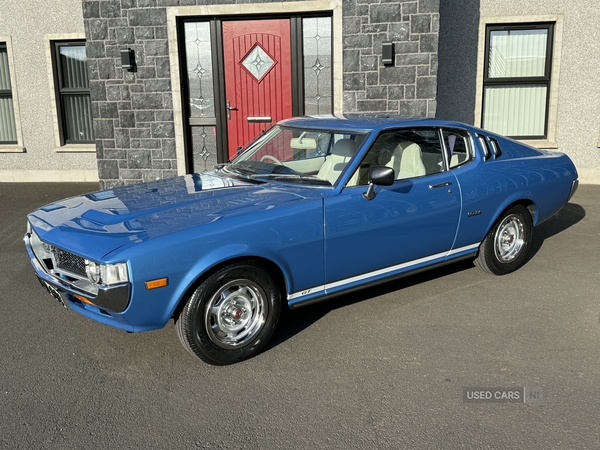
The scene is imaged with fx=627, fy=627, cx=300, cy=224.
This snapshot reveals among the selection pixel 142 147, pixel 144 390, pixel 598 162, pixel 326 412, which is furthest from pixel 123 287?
pixel 598 162

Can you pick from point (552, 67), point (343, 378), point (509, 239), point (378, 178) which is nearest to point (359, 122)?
point (378, 178)

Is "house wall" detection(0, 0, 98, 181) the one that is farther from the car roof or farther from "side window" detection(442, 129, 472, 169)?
"side window" detection(442, 129, 472, 169)

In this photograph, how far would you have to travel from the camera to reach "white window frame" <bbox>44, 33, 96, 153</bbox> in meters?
11.1

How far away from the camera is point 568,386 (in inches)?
150

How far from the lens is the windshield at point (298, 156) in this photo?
482 centimetres

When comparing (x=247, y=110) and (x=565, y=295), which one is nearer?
(x=565, y=295)

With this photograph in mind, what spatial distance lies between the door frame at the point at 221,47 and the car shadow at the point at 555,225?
11.4 feet

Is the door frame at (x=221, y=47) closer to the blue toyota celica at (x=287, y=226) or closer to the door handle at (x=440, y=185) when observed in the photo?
the blue toyota celica at (x=287, y=226)

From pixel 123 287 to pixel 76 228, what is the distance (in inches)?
28.6

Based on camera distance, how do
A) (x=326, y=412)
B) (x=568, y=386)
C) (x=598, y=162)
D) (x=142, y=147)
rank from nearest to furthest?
(x=326, y=412) < (x=568, y=386) < (x=142, y=147) < (x=598, y=162)

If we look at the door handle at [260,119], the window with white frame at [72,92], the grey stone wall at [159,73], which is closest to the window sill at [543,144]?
the grey stone wall at [159,73]

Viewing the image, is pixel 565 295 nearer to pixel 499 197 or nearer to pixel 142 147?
pixel 499 197

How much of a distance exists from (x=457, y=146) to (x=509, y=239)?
3.56 feet

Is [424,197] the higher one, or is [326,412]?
[424,197]
